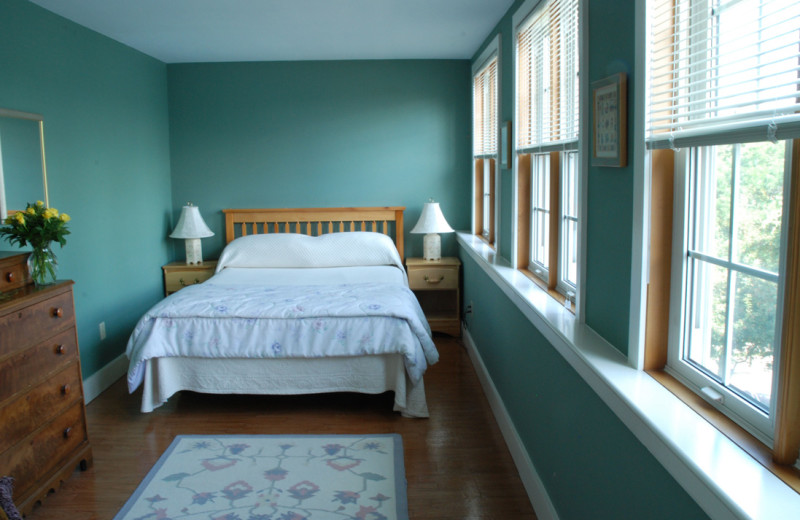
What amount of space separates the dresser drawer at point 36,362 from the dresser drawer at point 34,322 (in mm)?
37

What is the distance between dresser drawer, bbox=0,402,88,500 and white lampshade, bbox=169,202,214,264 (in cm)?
232

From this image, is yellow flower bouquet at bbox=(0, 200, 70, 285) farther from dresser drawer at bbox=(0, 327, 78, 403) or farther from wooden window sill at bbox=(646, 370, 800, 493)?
wooden window sill at bbox=(646, 370, 800, 493)

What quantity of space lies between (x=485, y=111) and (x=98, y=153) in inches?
107

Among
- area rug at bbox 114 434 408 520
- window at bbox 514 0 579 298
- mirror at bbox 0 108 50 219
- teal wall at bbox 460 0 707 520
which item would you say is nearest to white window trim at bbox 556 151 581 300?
window at bbox 514 0 579 298

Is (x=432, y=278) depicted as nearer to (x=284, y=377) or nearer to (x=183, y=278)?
(x=284, y=377)

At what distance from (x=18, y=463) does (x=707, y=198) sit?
2.64 meters

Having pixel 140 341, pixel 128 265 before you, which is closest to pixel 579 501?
pixel 140 341

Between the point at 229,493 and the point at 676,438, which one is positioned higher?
the point at 676,438

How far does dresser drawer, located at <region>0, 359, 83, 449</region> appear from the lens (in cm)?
241

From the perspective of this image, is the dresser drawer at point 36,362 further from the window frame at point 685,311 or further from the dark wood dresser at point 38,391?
the window frame at point 685,311

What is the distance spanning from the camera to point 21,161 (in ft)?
10.6

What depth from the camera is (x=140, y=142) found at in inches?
187

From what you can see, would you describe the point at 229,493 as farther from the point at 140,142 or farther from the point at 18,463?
the point at 140,142

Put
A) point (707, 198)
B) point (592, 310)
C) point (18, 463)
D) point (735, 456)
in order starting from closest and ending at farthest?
point (735, 456) < point (707, 198) < point (592, 310) < point (18, 463)
